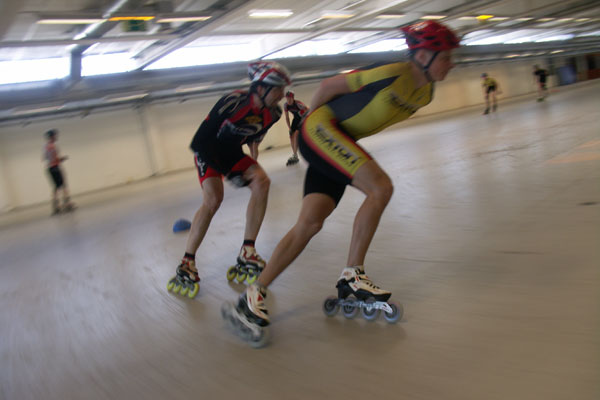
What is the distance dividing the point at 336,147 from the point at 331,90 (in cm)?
33

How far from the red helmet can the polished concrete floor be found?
126 centimetres

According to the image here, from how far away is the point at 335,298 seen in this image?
7.97 ft

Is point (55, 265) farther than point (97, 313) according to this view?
Yes

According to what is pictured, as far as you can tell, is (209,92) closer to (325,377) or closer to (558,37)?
(325,377)

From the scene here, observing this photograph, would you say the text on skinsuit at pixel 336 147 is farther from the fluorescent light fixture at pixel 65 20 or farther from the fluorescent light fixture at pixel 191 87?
the fluorescent light fixture at pixel 191 87

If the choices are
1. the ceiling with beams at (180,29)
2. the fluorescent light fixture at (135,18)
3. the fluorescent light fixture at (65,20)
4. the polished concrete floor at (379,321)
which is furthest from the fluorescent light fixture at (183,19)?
the polished concrete floor at (379,321)

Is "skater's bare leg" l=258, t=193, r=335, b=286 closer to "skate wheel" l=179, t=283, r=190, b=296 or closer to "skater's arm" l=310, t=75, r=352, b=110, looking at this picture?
"skater's arm" l=310, t=75, r=352, b=110

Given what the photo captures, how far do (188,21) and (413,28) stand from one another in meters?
10.3

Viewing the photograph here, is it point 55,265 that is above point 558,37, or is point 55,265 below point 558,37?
below

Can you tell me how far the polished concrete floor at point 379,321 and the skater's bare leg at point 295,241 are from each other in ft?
1.06

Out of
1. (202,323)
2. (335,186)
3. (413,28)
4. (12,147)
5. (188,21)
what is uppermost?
(188,21)

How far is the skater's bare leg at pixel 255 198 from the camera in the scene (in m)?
3.36

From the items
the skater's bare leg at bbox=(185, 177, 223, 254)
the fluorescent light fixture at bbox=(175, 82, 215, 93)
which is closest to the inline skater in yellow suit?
the skater's bare leg at bbox=(185, 177, 223, 254)

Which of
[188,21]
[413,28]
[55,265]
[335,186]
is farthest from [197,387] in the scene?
[188,21]
